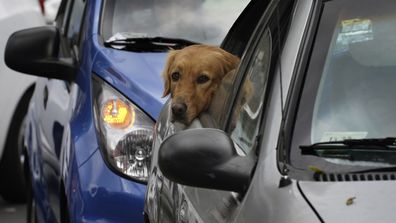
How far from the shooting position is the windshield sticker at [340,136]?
148 inches

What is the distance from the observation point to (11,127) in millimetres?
9766

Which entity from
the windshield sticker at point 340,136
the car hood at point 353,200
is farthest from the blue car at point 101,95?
the car hood at point 353,200

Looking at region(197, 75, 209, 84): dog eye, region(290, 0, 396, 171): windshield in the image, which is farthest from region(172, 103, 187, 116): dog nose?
region(290, 0, 396, 171): windshield

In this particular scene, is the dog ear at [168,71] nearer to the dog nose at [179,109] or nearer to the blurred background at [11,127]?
the dog nose at [179,109]

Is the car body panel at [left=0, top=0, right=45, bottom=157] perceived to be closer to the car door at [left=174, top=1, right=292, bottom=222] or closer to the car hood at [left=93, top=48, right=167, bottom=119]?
the car hood at [left=93, top=48, right=167, bottom=119]

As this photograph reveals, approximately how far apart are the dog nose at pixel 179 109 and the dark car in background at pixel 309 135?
76 centimetres

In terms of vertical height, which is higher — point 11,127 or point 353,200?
point 353,200

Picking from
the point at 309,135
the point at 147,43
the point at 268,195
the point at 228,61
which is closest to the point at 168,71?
the point at 228,61

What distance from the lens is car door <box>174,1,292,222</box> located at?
3922 millimetres

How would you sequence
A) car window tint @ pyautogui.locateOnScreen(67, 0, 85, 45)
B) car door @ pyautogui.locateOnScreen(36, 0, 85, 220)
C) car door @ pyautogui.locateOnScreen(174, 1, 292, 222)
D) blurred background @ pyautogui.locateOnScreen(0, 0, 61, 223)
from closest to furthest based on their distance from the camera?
car door @ pyautogui.locateOnScreen(174, 1, 292, 222)
car door @ pyautogui.locateOnScreen(36, 0, 85, 220)
car window tint @ pyautogui.locateOnScreen(67, 0, 85, 45)
blurred background @ pyautogui.locateOnScreen(0, 0, 61, 223)

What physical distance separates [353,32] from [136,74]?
8.98 ft

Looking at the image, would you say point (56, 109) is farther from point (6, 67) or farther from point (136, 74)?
point (6, 67)

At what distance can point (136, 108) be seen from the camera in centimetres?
640

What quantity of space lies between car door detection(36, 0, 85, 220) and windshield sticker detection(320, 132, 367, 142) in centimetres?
322
